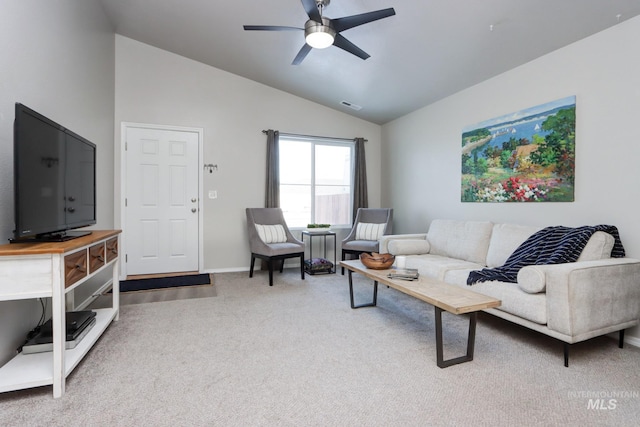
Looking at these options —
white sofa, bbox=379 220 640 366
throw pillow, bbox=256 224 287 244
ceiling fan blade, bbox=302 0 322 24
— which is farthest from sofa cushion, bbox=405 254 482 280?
ceiling fan blade, bbox=302 0 322 24

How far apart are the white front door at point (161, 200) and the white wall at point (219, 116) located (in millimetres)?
151

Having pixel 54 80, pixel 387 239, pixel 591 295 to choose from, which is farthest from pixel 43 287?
pixel 387 239

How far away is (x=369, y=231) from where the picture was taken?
15.5 ft

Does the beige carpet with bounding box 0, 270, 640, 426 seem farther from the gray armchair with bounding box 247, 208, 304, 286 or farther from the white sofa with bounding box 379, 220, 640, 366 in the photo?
the gray armchair with bounding box 247, 208, 304, 286

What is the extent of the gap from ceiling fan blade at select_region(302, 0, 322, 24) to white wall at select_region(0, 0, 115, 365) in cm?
179

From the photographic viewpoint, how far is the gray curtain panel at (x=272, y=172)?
15.6ft

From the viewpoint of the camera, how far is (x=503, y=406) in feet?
5.16

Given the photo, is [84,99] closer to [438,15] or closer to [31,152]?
[31,152]

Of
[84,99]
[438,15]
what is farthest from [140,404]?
[438,15]

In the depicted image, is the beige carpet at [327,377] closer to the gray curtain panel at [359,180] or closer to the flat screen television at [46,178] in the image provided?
the flat screen television at [46,178]

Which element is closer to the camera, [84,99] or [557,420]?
[557,420]

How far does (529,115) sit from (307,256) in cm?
351

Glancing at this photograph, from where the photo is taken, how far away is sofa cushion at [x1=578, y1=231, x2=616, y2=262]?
2260 millimetres

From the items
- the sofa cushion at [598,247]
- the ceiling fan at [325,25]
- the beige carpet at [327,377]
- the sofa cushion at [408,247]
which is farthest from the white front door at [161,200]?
the sofa cushion at [598,247]
